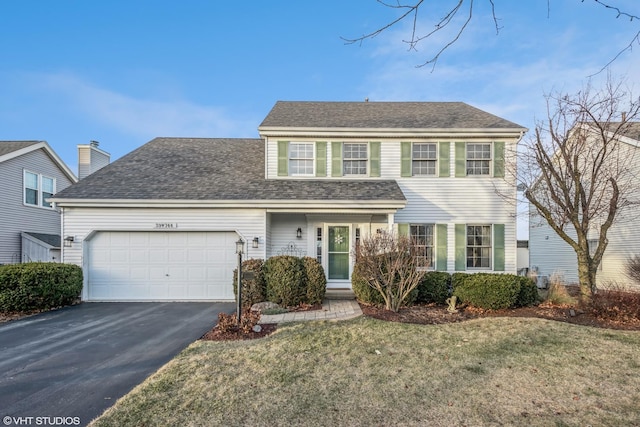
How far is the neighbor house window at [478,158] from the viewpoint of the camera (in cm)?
1180

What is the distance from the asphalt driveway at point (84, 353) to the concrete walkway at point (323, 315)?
4.44ft

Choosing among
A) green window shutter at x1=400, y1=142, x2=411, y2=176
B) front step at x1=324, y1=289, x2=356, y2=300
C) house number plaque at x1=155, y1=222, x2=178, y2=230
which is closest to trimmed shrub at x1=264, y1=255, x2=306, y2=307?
front step at x1=324, y1=289, x2=356, y2=300

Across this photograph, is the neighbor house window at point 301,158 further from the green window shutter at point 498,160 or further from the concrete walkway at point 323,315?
the green window shutter at point 498,160

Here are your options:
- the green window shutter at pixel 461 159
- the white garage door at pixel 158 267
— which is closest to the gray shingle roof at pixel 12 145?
the white garage door at pixel 158 267

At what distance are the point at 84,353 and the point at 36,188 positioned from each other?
13.9 m

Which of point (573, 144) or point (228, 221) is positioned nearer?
point (573, 144)

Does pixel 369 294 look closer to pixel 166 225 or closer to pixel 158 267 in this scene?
pixel 166 225

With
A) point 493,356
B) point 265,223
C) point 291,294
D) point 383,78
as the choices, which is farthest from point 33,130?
point 493,356

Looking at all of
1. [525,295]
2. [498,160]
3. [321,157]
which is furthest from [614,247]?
[321,157]

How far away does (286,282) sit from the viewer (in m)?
9.21

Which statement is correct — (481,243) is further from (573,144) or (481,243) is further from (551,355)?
(551,355)

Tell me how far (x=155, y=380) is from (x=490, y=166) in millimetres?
10998

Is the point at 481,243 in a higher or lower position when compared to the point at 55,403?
higher

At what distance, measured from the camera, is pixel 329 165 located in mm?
12031
